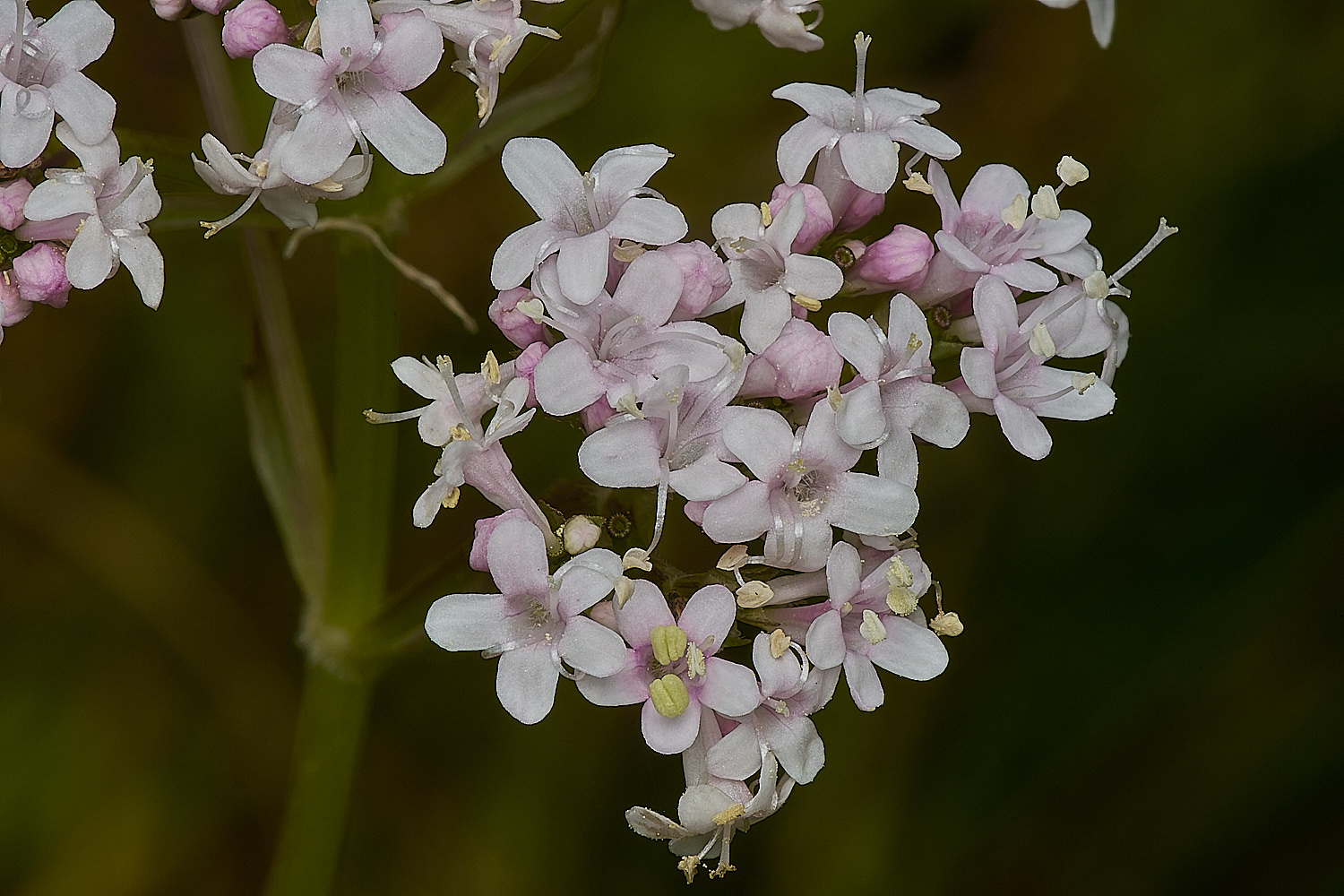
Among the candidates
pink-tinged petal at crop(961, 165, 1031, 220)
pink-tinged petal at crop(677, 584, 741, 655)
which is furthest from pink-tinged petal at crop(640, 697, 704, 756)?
pink-tinged petal at crop(961, 165, 1031, 220)

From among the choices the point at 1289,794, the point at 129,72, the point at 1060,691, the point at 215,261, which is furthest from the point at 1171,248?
the point at 129,72

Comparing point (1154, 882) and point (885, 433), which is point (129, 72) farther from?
point (1154, 882)

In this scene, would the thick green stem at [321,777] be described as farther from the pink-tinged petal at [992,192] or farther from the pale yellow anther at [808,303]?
the pink-tinged petal at [992,192]

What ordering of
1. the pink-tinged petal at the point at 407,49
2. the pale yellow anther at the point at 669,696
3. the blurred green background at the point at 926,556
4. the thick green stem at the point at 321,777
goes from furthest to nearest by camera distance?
the blurred green background at the point at 926,556, the thick green stem at the point at 321,777, the pink-tinged petal at the point at 407,49, the pale yellow anther at the point at 669,696

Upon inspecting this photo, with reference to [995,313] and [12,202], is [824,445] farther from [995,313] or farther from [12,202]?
[12,202]

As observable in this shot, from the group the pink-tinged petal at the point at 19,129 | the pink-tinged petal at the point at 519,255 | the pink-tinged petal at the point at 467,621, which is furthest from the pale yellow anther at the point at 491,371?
→ the pink-tinged petal at the point at 19,129

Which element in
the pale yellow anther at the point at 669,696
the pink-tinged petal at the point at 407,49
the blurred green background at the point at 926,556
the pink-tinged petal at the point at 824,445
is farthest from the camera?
the blurred green background at the point at 926,556

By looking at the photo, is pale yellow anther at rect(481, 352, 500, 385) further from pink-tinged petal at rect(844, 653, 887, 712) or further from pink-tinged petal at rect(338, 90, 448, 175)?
pink-tinged petal at rect(844, 653, 887, 712)
